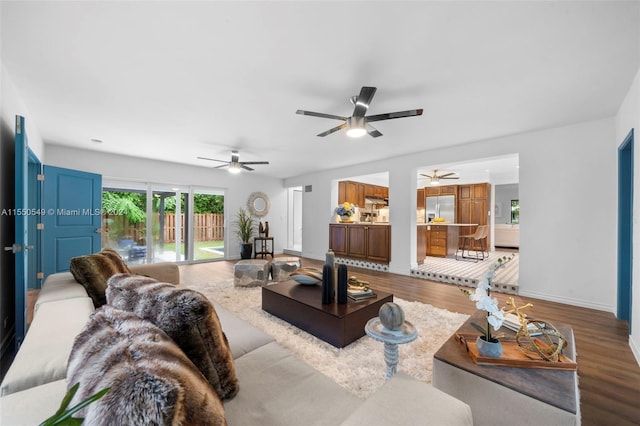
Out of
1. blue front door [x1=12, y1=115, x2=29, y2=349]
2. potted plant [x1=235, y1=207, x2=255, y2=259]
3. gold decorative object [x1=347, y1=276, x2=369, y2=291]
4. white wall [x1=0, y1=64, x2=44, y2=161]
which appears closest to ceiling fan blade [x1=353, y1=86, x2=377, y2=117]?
gold decorative object [x1=347, y1=276, x2=369, y2=291]

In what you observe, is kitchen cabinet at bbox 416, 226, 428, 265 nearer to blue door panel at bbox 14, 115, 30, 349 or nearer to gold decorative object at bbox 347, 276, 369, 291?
gold decorative object at bbox 347, 276, 369, 291

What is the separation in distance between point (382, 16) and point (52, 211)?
5178 millimetres

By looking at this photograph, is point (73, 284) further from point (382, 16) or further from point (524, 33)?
point (524, 33)

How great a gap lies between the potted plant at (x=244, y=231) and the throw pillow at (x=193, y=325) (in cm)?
580

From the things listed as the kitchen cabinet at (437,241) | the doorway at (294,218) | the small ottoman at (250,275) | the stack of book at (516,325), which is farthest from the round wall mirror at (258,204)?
the stack of book at (516,325)

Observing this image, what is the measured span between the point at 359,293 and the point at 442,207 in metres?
7.31

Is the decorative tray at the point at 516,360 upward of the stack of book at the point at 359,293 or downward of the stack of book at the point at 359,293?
upward

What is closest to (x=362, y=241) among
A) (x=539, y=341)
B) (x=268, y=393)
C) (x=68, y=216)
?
(x=539, y=341)

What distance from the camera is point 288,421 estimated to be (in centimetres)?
92

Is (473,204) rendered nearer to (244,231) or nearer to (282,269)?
(282,269)

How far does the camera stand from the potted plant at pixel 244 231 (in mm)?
6766

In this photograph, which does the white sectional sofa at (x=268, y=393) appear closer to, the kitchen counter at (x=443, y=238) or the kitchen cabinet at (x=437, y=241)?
the kitchen counter at (x=443, y=238)

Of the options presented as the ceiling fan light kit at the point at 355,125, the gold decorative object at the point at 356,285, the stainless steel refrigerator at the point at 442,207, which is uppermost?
the ceiling fan light kit at the point at 355,125

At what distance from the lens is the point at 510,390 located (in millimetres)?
1118
